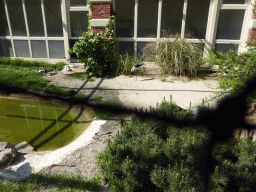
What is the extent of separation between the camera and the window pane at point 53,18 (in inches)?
292

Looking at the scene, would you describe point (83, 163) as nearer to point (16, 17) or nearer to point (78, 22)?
point (78, 22)

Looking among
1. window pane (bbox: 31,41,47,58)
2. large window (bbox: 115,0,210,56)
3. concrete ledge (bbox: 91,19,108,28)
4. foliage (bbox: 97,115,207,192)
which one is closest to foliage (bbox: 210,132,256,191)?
foliage (bbox: 97,115,207,192)

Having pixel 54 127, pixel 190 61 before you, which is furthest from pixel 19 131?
pixel 190 61

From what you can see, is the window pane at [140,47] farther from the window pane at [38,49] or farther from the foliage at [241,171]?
the foliage at [241,171]

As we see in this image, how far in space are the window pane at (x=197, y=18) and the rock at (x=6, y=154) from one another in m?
6.33

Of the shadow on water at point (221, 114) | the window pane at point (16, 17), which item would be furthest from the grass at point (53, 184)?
the window pane at point (16, 17)

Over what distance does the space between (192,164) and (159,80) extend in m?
4.38

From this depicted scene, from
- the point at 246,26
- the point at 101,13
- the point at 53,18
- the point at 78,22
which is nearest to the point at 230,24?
the point at 246,26

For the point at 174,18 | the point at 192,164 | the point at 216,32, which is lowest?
the point at 192,164

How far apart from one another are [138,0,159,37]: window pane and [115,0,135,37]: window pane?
283 mm

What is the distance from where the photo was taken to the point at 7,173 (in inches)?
90.4

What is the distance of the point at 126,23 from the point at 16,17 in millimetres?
4282

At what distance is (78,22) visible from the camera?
24.8ft

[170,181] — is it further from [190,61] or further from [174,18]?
[174,18]
